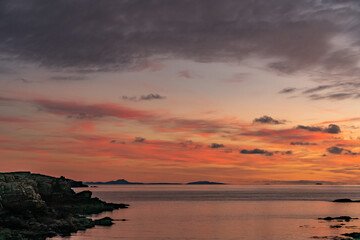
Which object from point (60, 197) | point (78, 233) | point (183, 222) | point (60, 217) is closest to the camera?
point (78, 233)

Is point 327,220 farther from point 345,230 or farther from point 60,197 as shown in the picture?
point 60,197

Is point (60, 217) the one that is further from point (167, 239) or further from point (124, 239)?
point (167, 239)

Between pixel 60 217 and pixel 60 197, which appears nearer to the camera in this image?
pixel 60 217

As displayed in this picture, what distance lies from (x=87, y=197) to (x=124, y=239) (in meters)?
59.8

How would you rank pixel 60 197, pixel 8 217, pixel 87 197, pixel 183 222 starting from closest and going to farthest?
pixel 8 217
pixel 183 222
pixel 60 197
pixel 87 197

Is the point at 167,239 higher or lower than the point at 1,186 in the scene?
lower

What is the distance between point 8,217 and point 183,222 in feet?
148

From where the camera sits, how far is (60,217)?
85000 millimetres

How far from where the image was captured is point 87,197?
132 metres

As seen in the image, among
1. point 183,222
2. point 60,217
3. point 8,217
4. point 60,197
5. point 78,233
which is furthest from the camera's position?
point 60,197

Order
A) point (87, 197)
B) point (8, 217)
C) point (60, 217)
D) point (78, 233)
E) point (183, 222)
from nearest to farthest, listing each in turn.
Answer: point (8, 217) → point (78, 233) → point (60, 217) → point (183, 222) → point (87, 197)

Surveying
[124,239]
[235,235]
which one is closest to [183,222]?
[235,235]

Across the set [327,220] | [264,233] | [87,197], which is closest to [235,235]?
[264,233]

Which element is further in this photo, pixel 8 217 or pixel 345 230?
pixel 345 230
